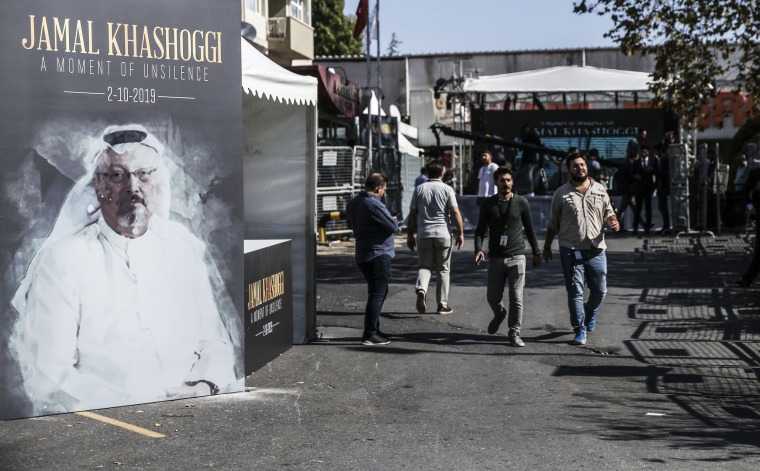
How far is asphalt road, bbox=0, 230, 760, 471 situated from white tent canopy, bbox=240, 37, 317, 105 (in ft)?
8.04

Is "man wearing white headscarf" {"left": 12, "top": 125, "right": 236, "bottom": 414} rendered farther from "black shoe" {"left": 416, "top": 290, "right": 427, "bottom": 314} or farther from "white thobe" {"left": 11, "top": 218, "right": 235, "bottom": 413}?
"black shoe" {"left": 416, "top": 290, "right": 427, "bottom": 314}

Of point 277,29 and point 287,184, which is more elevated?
point 277,29

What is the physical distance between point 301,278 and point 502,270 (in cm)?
208

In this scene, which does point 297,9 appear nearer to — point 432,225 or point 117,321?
point 432,225

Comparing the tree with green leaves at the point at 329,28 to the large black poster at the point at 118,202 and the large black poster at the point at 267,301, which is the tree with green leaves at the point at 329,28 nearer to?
the large black poster at the point at 267,301

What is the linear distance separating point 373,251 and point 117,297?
12.2 ft

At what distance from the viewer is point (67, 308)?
7.98m

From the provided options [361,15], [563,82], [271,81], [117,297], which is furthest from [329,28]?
[117,297]

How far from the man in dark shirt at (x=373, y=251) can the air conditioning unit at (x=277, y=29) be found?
28.0 m

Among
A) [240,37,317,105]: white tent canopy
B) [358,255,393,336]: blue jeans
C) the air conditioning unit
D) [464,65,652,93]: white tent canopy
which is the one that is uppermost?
the air conditioning unit

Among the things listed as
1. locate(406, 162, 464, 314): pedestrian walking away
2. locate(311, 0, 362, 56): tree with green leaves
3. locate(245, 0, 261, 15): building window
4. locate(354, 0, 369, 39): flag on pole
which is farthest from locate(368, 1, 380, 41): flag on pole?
locate(311, 0, 362, 56): tree with green leaves

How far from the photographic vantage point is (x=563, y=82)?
99.9 ft

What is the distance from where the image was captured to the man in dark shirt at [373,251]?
37.1ft

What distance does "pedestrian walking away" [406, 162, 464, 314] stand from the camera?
1327 centimetres
